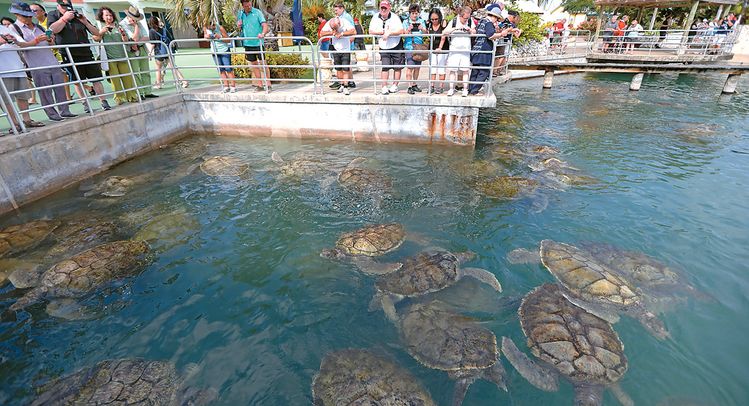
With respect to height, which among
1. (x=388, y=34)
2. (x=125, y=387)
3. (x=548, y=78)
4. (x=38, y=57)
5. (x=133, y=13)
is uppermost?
(x=133, y=13)

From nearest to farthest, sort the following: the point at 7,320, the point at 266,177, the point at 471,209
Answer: the point at 7,320 < the point at 471,209 < the point at 266,177

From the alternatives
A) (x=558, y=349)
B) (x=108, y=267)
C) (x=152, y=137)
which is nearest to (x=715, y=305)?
(x=558, y=349)

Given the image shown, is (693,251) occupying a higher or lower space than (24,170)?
lower

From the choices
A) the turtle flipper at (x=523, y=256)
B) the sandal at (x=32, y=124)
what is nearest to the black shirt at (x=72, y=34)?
the sandal at (x=32, y=124)

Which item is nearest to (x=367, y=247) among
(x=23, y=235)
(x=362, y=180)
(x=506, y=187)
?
(x=362, y=180)

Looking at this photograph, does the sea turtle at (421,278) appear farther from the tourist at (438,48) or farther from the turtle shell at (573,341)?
the tourist at (438,48)

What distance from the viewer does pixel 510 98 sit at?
15055 mm

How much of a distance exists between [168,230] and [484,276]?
4.55m

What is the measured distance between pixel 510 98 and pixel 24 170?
1493 cm

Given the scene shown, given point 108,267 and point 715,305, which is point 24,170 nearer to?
point 108,267

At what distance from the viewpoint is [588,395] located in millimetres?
3061

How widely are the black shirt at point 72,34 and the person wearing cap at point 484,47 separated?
788 centimetres

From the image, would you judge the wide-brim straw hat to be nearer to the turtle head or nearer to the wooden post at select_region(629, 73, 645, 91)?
the turtle head

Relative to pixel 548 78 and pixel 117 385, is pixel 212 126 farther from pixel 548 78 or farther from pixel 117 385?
pixel 548 78
